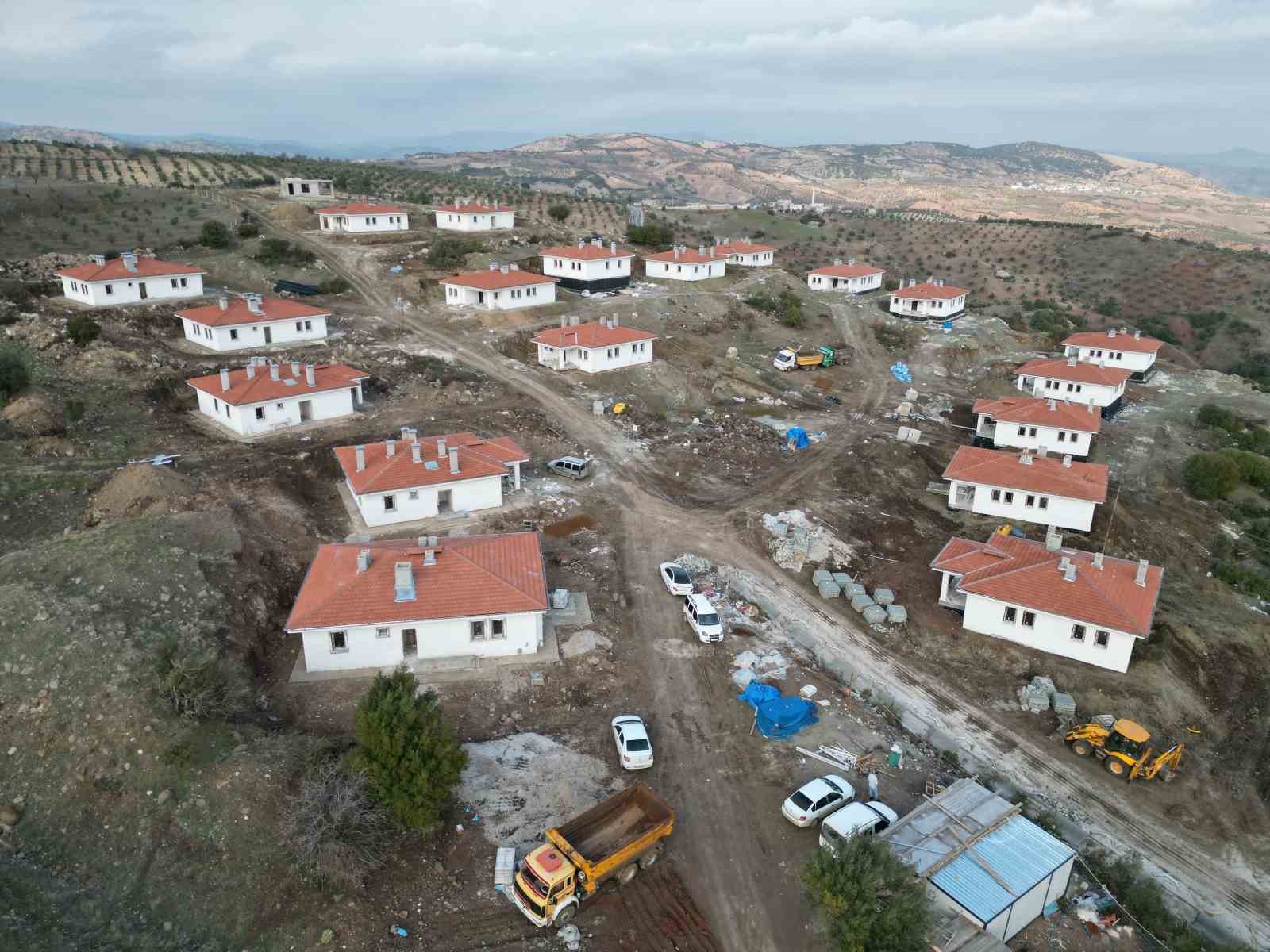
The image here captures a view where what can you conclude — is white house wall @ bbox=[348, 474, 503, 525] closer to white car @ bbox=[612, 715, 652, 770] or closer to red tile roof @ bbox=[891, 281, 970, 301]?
Result: white car @ bbox=[612, 715, 652, 770]

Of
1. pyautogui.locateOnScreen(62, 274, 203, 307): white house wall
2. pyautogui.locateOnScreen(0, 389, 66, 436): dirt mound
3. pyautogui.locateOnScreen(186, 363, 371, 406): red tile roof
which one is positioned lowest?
pyautogui.locateOnScreen(0, 389, 66, 436): dirt mound

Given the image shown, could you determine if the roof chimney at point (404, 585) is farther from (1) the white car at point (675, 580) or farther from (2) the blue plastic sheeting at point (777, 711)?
(2) the blue plastic sheeting at point (777, 711)

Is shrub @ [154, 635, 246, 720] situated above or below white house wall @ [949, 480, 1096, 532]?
above

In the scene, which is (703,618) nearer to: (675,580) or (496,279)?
(675,580)

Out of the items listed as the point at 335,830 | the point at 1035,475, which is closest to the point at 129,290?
the point at 335,830

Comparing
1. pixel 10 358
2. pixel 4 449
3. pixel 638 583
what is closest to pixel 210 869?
pixel 638 583

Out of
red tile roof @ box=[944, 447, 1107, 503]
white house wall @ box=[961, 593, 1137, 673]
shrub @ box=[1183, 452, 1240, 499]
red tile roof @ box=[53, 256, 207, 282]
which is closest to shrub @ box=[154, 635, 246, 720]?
white house wall @ box=[961, 593, 1137, 673]

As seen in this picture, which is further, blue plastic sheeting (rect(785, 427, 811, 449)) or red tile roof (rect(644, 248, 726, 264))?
red tile roof (rect(644, 248, 726, 264))
